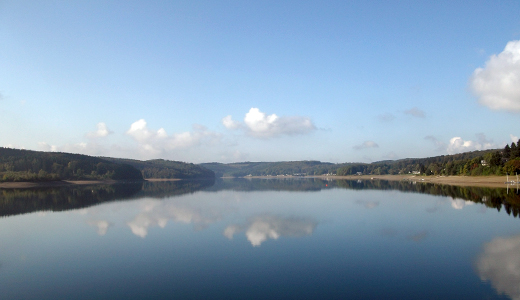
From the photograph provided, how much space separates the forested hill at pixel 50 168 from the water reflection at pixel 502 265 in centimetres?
7894

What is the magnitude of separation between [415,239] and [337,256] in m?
5.20

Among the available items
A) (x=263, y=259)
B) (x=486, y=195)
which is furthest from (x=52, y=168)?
(x=486, y=195)

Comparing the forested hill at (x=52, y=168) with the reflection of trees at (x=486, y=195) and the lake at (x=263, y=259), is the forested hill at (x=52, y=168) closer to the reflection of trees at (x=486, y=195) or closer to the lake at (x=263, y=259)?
the lake at (x=263, y=259)

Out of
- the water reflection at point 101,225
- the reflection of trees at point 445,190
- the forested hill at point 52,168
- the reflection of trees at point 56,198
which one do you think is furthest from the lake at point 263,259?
the forested hill at point 52,168

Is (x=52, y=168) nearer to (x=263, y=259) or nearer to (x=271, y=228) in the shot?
(x=271, y=228)

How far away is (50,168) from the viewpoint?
8669 centimetres

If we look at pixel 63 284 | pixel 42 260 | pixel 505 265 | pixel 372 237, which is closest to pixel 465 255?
pixel 505 265

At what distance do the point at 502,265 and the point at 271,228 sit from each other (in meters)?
10.2

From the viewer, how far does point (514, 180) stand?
52.3 meters

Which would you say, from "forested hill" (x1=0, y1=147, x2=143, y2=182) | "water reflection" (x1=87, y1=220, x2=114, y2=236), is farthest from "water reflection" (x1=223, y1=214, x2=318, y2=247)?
"forested hill" (x1=0, y1=147, x2=143, y2=182)

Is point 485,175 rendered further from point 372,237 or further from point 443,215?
point 372,237

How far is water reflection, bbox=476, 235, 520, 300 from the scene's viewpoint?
8543mm

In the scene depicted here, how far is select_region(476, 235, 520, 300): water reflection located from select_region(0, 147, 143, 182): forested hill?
259ft

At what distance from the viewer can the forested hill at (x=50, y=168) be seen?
69.5 meters
